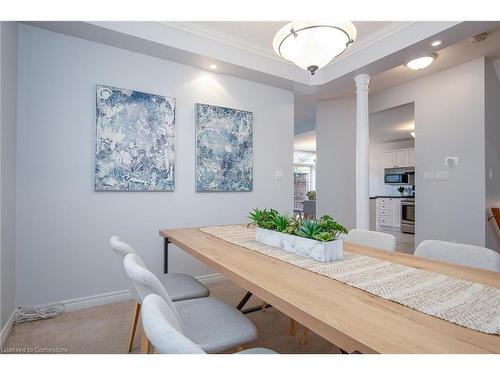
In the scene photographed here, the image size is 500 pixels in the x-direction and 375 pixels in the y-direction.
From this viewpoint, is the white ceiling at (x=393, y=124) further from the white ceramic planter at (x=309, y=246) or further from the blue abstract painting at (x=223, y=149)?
the white ceramic planter at (x=309, y=246)

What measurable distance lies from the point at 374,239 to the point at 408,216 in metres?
5.03

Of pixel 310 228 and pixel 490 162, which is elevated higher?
pixel 490 162

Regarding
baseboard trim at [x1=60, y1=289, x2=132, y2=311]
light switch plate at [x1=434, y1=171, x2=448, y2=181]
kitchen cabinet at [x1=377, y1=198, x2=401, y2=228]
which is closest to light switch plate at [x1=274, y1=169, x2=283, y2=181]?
light switch plate at [x1=434, y1=171, x2=448, y2=181]

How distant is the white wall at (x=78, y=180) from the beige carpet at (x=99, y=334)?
0.23 metres

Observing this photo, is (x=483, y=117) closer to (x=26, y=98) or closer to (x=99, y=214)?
(x=99, y=214)

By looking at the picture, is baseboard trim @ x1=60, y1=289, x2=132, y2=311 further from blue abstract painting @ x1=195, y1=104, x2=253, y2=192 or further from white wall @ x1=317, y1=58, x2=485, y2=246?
white wall @ x1=317, y1=58, x2=485, y2=246

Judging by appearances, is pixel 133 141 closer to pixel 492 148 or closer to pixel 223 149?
pixel 223 149

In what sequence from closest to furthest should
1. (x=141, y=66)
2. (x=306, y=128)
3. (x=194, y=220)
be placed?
(x=141, y=66) → (x=194, y=220) → (x=306, y=128)

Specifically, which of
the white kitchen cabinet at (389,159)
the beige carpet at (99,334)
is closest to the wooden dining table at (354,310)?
the beige carpet at (99,334)

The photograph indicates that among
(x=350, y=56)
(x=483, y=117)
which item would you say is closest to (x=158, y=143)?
(x=350, y=56)

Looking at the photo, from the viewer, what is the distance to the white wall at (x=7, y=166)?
1.73 metres

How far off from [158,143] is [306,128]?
14.7 ft

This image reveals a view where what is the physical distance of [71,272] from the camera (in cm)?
233

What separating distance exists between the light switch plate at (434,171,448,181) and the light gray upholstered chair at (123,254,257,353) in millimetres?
3294
